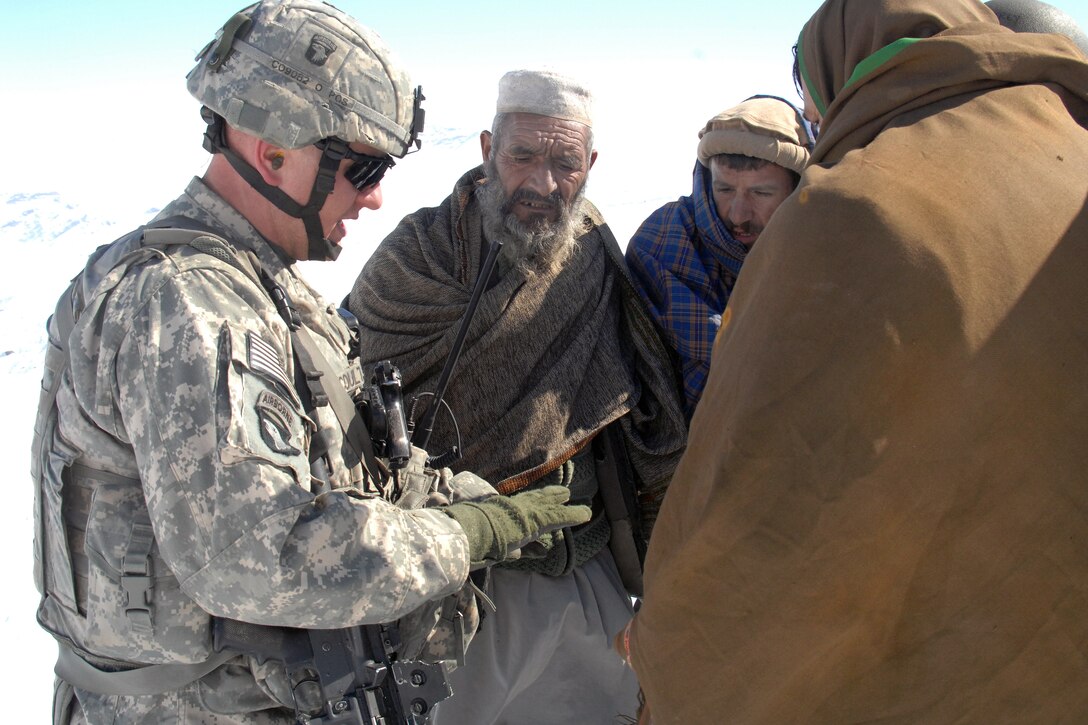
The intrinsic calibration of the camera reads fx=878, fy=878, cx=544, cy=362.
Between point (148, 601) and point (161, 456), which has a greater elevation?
point (161, 456)

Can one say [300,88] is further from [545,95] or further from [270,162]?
[545,95]

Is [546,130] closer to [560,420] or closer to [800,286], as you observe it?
[560,420]

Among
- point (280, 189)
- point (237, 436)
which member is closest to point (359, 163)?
point (280, 189)

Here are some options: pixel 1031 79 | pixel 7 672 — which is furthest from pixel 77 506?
pixel 7 672

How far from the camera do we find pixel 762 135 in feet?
9.61

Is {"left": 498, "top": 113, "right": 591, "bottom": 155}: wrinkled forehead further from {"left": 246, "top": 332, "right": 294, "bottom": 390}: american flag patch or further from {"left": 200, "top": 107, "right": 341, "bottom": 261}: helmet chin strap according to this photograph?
{"left": 246, "top": 332, "right": 294, "bottom": 390}: american flag patch

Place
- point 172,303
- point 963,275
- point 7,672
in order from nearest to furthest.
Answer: point 963,275 → point 172,303 → point 7,672

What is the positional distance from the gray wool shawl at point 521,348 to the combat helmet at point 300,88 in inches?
32.7

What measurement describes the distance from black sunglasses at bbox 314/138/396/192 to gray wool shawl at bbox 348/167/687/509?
80 centimetres

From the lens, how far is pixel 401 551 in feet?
5.41

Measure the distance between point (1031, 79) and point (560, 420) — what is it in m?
1.62

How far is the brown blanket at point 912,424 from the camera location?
1200 mm

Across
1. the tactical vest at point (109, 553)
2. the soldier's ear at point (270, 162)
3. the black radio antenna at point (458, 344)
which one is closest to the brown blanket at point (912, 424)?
the tactical vest at point (109, 553)

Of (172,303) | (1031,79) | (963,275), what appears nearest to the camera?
(963,275)
